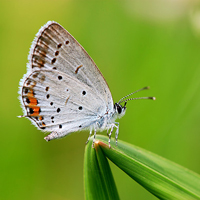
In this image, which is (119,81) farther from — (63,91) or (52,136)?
(52,136)

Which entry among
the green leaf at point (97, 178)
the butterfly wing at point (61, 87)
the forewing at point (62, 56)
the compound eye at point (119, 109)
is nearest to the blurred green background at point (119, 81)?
the compound eye at point (119, 109)

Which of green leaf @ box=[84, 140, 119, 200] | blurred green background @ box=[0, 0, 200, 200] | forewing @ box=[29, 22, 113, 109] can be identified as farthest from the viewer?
blurred green background @ box=[0, 0, 200, 200]

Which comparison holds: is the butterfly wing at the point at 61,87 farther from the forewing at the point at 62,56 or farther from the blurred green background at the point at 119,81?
the blurred green background at the point at 119,81

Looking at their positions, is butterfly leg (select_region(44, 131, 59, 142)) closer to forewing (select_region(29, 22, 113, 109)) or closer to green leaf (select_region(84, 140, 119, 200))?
forewing (select_region(29, 22, 113, 109))

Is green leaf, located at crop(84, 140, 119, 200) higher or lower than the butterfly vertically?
lower

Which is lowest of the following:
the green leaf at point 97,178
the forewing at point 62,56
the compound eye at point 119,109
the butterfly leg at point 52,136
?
the green leaf at point 97,178

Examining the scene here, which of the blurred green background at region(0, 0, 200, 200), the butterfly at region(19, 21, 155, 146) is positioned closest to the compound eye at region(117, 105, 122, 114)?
the butterfly at region(19, 21, 155, 146)

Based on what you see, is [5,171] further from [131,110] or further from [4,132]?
[131,110]
